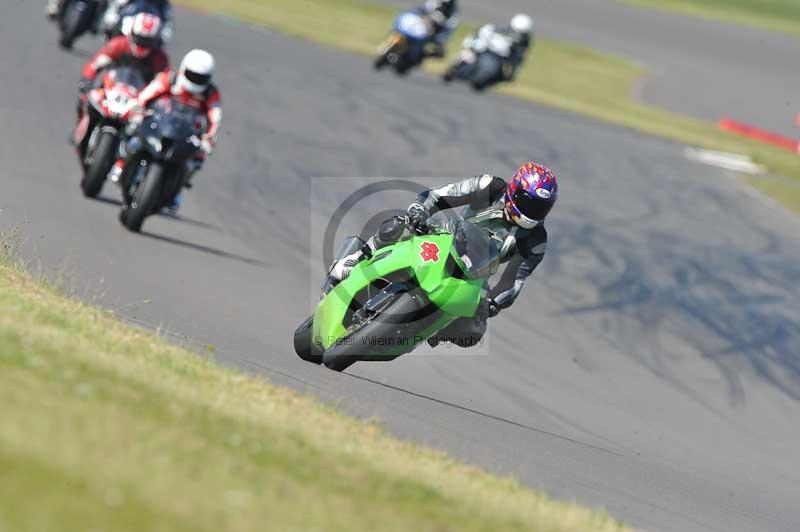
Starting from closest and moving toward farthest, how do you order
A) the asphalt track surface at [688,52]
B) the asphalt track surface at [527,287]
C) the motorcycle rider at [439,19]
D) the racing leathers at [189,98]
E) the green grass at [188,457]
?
the green grass at [188,457] < the asphalt track surface at [527,287] < the racing leathers at [189,98] < the motorcycle rider at [439,19] < the asphalt track surface at [688,52]

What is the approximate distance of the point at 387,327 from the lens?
27.6ft

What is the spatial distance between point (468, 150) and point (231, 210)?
19.7ft

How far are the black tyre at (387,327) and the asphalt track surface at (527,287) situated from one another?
350 mm

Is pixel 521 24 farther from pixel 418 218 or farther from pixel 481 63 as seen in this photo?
pixel 418 218

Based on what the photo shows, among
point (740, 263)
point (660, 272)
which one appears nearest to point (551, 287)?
point (660, 272)

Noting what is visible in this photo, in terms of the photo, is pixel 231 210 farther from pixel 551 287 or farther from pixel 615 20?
pixel 615 20

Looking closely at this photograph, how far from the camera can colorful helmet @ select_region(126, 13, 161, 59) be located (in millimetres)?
13891

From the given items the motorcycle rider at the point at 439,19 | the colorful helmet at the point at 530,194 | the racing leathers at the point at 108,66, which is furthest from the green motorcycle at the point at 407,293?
the motorcycle rider at the point at 439,19

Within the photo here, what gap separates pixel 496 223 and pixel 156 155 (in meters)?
4.19

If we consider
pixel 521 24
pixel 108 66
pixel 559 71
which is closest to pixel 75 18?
pixel 108 66

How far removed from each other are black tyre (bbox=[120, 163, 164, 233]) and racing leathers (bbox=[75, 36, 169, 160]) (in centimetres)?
146

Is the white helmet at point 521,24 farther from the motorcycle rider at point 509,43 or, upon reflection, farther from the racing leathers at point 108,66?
the racing leathers at point 108,66

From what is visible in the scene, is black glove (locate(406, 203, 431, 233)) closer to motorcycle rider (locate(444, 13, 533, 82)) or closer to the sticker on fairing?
the sticker on fairing

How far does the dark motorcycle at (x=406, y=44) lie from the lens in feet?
83.7
